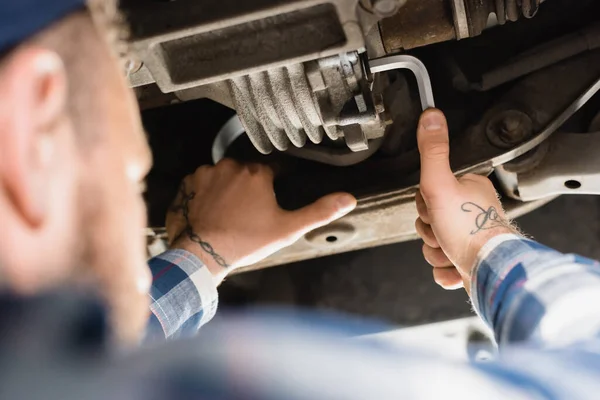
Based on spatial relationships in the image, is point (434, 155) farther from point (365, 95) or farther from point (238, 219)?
point (238, 219)

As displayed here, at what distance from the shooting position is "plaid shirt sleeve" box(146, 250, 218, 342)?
1.05 m

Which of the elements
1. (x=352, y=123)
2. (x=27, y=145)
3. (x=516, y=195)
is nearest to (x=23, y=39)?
(x=27, y=145)

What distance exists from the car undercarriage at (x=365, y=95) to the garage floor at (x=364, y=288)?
0.16 metres

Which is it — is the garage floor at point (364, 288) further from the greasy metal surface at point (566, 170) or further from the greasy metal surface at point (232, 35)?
the greasy metal surface at point (232, 35)

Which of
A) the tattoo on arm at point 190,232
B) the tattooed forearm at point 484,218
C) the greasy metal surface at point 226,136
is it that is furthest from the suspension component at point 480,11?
the tattoo on arm at point 190,232

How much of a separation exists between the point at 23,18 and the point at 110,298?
0.78 feet

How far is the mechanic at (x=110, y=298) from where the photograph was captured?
1.61ft

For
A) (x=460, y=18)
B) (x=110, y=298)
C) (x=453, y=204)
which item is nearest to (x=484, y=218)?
(x=453, y=204)

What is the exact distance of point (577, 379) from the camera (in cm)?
61

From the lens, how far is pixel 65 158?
0.59m

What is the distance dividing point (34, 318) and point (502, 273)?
56cm

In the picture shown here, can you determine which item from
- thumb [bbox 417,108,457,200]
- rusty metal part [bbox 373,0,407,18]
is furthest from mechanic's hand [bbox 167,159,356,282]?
rusty metal part [bbox 373,0,407,18]

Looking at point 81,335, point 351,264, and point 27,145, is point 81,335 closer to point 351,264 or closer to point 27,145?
point 27,145

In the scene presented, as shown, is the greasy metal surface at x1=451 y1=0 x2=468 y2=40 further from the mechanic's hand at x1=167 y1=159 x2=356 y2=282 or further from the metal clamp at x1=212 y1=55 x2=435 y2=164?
the mechanic's hand at x1=167 y1=159 x2=356 y2=282
